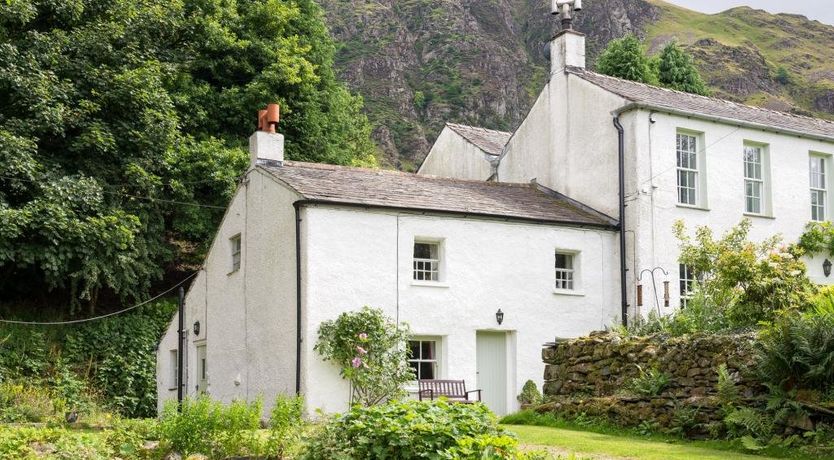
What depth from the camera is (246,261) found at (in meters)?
24.0

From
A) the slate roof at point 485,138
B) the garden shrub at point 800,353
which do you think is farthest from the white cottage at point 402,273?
the garden shrub at point 800,353

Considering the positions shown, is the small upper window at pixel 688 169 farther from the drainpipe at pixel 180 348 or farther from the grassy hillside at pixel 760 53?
the grassy hillside at pixel 760 53

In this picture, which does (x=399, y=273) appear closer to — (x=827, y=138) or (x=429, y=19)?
(x=827, y=138)

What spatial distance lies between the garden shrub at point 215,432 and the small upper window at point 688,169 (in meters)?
15.3

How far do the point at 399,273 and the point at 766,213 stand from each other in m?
11.2

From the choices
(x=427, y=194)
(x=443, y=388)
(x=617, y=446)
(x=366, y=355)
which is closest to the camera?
(x=617, y=446)

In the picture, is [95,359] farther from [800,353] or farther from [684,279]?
[800,353]

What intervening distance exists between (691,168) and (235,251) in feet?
39.6

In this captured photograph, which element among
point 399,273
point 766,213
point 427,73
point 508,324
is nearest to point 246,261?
point 399,273

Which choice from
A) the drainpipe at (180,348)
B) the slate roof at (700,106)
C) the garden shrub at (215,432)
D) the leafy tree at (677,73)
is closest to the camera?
the garden shrub at (215,432)

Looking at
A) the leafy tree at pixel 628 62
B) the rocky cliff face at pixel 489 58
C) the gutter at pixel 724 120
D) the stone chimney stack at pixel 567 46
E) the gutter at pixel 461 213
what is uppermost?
the rocky cliff face at pixel 489 58

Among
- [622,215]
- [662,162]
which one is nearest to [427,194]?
[622,215]

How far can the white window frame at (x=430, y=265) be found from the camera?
21.9 metres

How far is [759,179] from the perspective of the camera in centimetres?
2623
